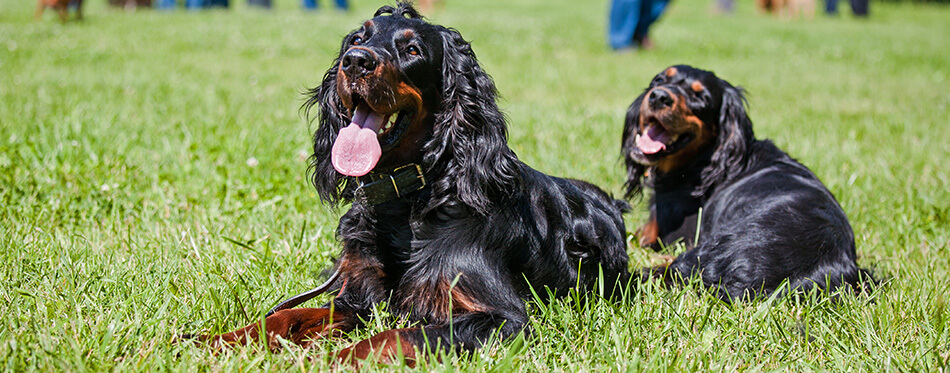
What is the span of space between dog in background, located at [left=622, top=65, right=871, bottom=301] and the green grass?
21 cm

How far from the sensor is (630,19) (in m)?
11.7

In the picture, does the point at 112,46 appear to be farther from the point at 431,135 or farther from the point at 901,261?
the point at 901,261

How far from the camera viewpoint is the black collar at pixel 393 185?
245cm

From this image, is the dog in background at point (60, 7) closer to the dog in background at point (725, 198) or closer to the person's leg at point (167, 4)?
the person's leg at point (167, 4)

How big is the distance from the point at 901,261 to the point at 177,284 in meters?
3.28

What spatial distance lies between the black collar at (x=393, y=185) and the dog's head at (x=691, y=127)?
1953 millimetres

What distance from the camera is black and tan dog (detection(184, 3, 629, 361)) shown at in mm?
2383

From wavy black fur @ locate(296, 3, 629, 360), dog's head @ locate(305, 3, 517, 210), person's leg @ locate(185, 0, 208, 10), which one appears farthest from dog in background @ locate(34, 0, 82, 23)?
dog's head @ locate(305, 3, 517, 210)

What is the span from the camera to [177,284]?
2764 millimetres

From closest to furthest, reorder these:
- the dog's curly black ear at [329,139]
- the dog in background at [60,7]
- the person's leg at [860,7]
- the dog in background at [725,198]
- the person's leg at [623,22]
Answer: the dog's curly black ear at [329,139], the dog in background at [725,198], the person's leg at [623,22], the dog in background at [60,7], the person's leg at [860,7]

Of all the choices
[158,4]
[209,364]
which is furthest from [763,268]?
[158,4]

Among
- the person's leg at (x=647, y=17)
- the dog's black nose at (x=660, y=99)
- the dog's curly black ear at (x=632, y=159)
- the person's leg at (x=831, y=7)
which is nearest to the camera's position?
the dog's black nose at (x=660, y=99)

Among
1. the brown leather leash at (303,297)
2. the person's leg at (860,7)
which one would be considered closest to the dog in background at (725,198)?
the brown leather leash at (303,297)

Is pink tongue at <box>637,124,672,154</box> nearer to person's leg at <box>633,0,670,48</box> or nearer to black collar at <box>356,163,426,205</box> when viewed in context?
black collar at <box>356,163,426,205</box>
